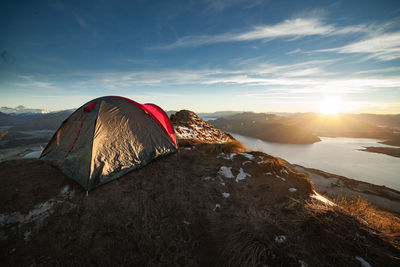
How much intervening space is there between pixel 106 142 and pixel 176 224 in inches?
158

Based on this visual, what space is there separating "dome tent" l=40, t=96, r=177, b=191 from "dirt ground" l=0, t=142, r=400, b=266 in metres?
0.44

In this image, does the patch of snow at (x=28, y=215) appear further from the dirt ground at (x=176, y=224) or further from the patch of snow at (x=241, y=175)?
the patch of snow at (x=241, y=175)

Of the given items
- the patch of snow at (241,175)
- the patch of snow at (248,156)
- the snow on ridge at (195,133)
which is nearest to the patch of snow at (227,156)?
the patch of snow at (248,156)

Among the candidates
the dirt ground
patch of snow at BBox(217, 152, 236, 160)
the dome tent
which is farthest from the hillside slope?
patch of snow at BBox(217, 152, 236, 160)

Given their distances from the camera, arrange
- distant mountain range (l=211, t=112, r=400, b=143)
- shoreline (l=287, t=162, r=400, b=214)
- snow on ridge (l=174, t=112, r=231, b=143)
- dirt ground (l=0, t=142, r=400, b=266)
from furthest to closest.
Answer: distant mountain range (l=211, t=112, r=400, b=143), shoreline (l=287, t=162, r=400, b=214), snow on ridge (l=174, t=112, r=231, b=143), dirt ground (l=0, t=142, r=400, b=266)

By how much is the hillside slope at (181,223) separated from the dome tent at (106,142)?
17.5 inches

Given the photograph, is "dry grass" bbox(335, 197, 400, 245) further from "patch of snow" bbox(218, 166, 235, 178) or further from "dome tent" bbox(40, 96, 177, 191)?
"dome tent" bbox(40, 96, 177, 191)

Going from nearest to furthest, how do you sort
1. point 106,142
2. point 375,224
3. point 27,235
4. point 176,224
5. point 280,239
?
point 280,239 < point 375,224 < point 27,235 < point 176,224 < point 106,142

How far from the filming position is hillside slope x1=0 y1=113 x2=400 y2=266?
3.10m

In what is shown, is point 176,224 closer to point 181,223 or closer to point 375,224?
point 181,223

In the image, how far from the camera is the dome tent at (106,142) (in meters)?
5.27

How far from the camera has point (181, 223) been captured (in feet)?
14.4

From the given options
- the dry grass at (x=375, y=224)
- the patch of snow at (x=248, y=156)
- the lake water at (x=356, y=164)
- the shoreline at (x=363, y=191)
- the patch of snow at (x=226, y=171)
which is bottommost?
the lake water at (x=356, y=164)

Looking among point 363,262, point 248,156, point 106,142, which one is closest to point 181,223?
point 363,262
